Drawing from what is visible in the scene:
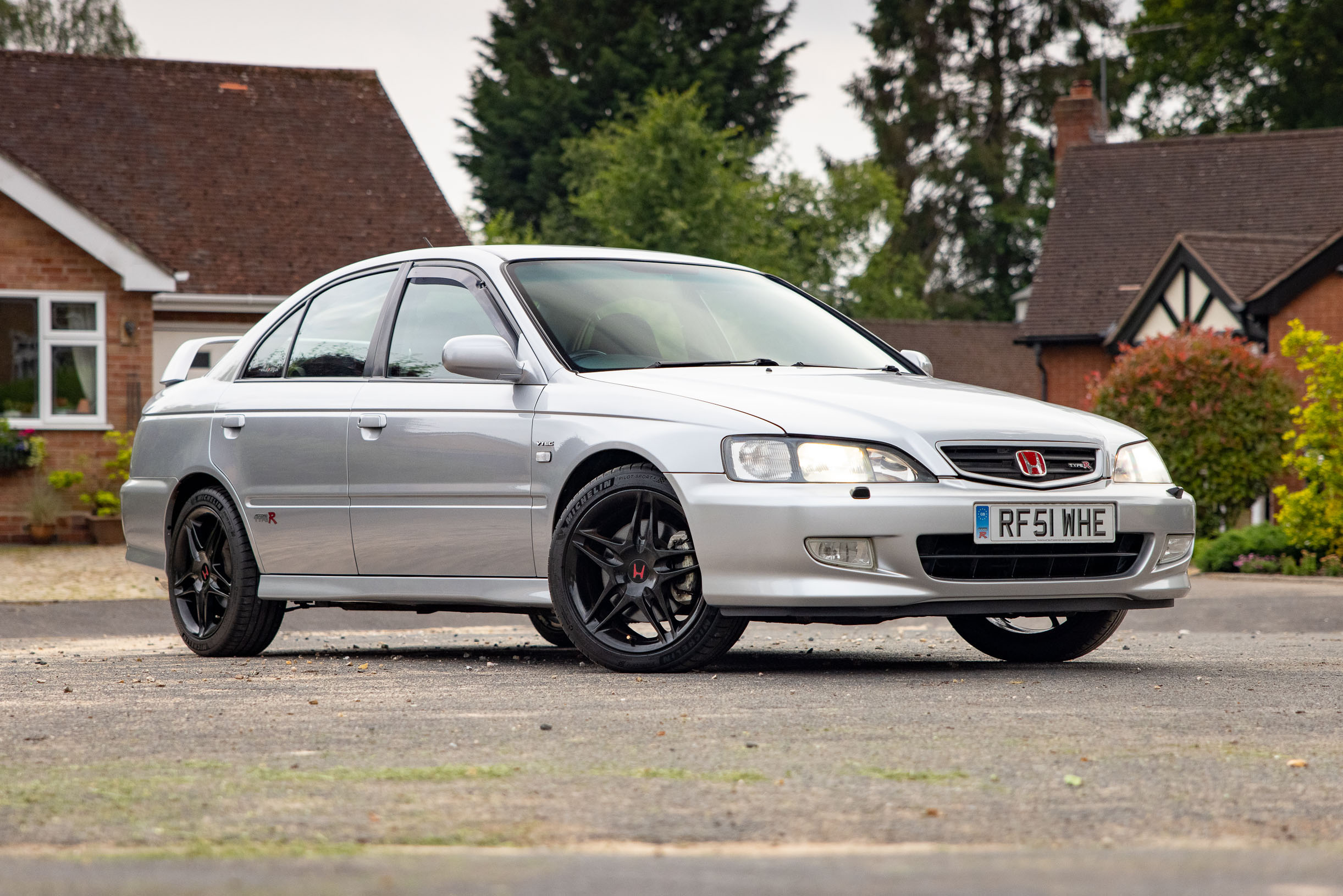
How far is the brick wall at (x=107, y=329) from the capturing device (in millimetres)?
20359

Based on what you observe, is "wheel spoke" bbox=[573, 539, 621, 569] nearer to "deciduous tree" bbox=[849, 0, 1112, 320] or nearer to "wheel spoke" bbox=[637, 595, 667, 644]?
"wheel spoke" bbox=[637, 595, 667, 644]

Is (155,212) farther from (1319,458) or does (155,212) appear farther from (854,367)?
(854,367)

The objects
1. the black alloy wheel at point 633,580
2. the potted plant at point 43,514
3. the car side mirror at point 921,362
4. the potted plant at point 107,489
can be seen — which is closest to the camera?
the black alloy wheel at point 633,580

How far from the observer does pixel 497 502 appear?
7148mm

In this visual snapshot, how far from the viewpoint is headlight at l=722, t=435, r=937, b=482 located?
6367 mm

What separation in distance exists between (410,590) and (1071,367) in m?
29.9

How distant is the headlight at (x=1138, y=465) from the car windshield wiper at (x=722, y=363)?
1.39 meters

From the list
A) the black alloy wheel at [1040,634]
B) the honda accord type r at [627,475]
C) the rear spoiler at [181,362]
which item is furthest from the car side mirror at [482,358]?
the rear spoiler at [181,362]

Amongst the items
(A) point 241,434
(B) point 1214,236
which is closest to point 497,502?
(A) point 241,434

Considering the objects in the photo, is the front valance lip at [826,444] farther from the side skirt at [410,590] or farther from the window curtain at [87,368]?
the window curtain at [87,368]

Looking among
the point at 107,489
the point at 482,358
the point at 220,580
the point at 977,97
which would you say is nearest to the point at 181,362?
the point at 220,580

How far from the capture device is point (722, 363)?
732cm

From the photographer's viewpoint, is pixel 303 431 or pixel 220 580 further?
pixel 220 580

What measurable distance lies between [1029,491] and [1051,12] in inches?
1987
